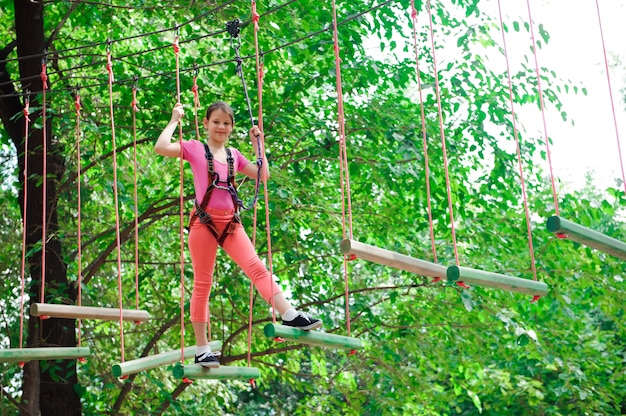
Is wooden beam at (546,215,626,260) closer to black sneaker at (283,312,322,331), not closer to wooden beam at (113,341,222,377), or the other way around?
black sneaker at (283,312,322,331)

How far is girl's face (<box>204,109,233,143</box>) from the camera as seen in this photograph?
4500 millimetres

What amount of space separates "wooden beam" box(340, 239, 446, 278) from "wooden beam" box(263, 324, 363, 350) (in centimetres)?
49

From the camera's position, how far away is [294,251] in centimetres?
771

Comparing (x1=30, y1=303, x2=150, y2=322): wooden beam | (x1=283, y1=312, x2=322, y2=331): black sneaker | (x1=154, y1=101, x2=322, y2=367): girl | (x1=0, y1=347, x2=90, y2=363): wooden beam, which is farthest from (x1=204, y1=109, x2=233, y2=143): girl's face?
(x1=0, y1=347, x2=90, y2=363): wooden beam

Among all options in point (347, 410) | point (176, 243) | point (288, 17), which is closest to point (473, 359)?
point (347, 410)

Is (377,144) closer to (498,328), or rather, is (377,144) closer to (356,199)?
(356,199)

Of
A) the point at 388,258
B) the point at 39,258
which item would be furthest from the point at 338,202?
the point at 388,258

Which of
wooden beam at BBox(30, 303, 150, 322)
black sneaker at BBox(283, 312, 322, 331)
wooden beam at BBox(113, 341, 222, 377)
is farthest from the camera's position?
wooden beam at BBox(30, 303, 150, 322)

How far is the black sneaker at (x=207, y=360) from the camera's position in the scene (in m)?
4.45

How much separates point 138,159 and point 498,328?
14.5 ft

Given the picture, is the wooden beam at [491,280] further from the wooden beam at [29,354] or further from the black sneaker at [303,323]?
the wooden beam at [29,354]

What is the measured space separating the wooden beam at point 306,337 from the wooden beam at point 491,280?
78cm

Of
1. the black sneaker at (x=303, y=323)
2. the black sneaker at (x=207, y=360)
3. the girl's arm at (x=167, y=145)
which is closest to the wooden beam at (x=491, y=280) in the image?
the black sneaker at (x=303, y=323)

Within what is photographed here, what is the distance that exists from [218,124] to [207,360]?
120 centimetres
